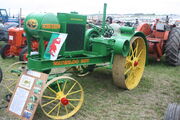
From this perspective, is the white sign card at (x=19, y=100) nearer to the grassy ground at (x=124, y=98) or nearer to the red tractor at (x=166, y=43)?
the grassy ground at (x=124, y=98)

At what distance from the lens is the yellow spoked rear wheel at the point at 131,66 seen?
3.96 metres

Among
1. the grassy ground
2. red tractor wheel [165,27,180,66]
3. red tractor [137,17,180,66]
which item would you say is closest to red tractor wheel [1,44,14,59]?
the grassy ground

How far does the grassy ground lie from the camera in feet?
10.4

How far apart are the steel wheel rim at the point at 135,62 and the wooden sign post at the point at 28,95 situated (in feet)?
5.95

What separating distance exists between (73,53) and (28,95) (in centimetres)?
108

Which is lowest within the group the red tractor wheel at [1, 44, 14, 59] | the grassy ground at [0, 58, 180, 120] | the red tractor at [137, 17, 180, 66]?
the grassy ground at [0, 58, 180, 120]

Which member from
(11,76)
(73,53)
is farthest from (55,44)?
(11,76)

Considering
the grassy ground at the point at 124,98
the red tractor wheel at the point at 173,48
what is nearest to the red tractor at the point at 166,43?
the red tractor wheel at the point at 173,48

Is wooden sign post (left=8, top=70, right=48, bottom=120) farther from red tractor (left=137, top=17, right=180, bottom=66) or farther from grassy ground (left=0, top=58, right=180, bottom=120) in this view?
red tractor (left=137, top=17, right=180, bottom=66)

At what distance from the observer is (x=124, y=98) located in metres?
3.83

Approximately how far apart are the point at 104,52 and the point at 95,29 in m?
0.57

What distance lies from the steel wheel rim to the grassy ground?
0.17 meters

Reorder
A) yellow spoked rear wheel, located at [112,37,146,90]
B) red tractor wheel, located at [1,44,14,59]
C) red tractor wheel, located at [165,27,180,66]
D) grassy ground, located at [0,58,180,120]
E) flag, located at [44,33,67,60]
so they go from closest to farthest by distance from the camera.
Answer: flag, located at [44,33,67,60] → grassy ground, located at [0,58,180,120] → yellow spoked rear wheel, located at [112,37,146,90] → red tractor wheel, located at [165,27,180,66] → red tractor wheel, located at [1,44,14,59]

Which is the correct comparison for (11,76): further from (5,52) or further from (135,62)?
(135,62)
